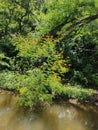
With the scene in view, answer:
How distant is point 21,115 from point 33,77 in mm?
1567

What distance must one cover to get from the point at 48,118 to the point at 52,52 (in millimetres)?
2974

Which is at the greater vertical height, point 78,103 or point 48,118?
point 48,118

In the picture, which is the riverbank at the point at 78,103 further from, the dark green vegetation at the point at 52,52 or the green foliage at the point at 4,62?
the green foliage at the point at 4,62

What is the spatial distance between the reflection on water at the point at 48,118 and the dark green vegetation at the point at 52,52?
0.48 meters

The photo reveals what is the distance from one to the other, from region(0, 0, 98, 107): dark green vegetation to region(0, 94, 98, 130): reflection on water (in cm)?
48

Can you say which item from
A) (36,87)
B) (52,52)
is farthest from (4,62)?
(36,87)

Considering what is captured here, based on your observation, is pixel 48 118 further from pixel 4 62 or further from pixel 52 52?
pixel 4 62

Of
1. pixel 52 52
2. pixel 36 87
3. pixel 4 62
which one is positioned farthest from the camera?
pixel 4 62

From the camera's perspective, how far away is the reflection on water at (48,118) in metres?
8.41

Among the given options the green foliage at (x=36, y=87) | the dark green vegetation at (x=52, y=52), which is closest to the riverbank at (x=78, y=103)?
the dark green vegetation at (x=52, y=52)

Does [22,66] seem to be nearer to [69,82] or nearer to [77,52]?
[69,82]

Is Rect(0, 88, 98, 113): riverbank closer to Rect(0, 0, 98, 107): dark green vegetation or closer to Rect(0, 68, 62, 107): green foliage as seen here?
Rect(0, 0, 98, 107): dark green vegetation

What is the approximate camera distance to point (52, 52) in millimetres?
10320

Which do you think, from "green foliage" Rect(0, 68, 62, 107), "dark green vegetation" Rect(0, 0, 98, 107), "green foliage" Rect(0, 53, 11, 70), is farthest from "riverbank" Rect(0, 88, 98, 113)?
"green foliage" Rect(0, 53, 11, 70)
